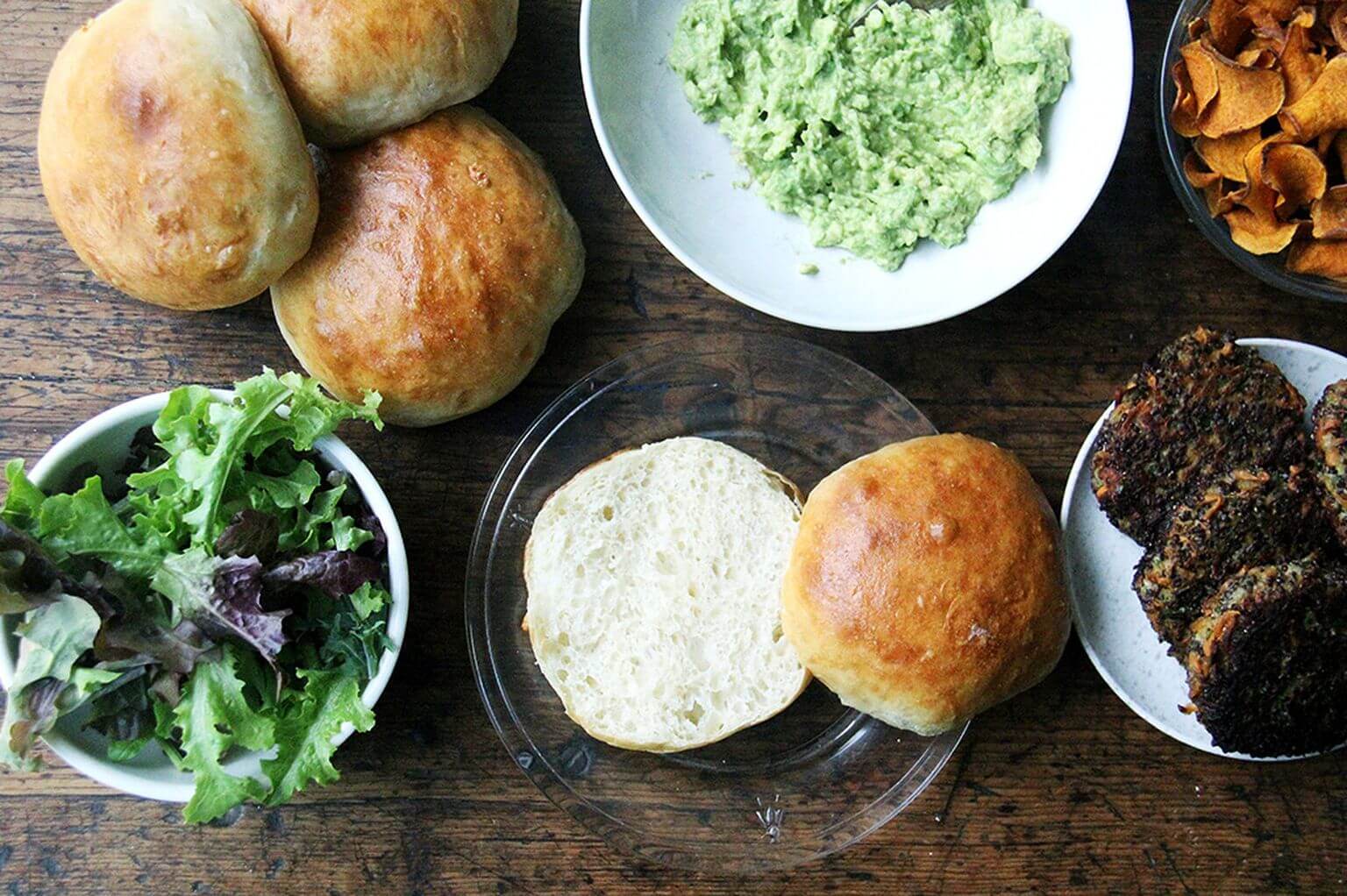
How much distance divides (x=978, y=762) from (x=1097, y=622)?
14.1 inches

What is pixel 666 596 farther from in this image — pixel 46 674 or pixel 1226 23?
pixel 1226 23

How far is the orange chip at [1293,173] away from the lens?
1.87 metres

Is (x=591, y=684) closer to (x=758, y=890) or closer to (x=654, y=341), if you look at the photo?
(x=758, y=890)

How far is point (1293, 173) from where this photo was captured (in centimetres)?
189

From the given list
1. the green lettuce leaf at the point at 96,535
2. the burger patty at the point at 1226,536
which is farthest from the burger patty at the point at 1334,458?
the green lettuce leaf at the point at 96,535

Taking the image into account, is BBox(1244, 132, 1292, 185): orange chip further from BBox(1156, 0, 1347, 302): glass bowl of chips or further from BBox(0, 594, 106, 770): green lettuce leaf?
BBox(0, 594, 106, 770): green lettuce leaf

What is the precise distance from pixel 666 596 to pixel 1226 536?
989 mm

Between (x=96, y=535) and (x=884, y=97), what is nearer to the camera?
(x=96, y=535)

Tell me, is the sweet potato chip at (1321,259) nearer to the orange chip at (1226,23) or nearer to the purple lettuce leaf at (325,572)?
the orange chip at (1226,23)

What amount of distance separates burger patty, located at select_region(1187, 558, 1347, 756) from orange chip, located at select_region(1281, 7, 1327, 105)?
813mm

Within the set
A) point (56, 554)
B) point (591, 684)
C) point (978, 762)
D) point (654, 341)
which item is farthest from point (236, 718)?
point (978, 762)

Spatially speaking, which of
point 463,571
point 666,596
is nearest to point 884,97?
point 666,596

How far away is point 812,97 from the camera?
192 cm

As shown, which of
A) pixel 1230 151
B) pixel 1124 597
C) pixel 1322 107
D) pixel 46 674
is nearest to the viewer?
pixel 46 674
